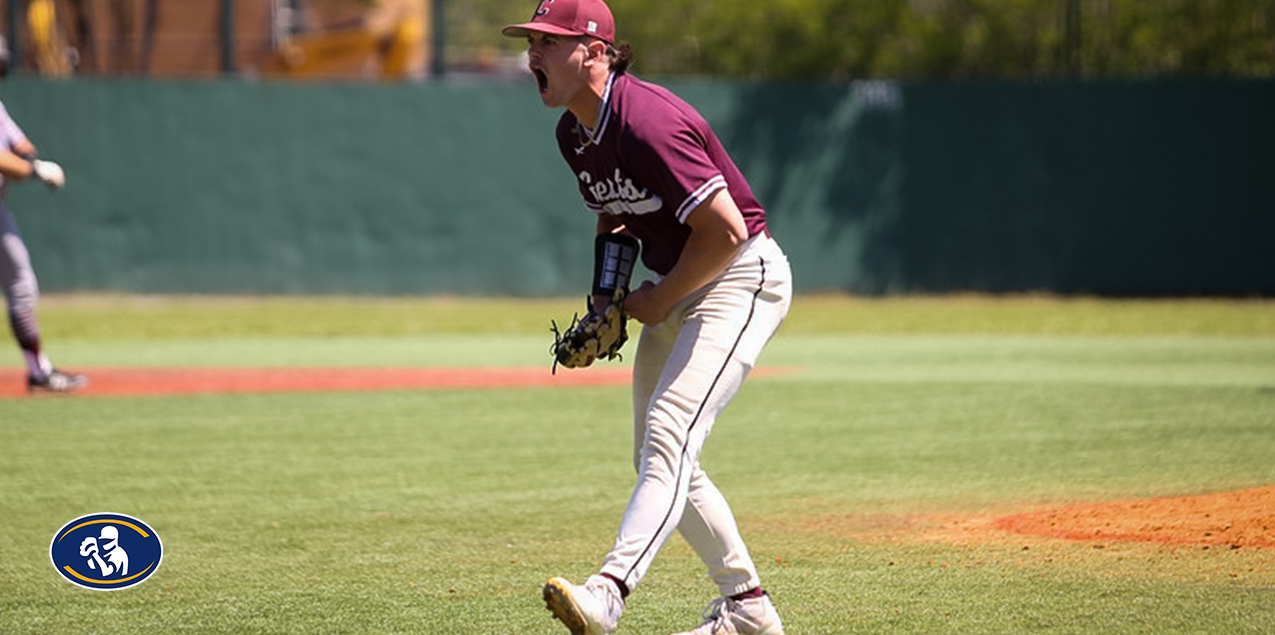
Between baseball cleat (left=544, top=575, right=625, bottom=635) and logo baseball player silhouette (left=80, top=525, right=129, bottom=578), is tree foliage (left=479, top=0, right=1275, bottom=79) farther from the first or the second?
baseball cleat (left=544, top=575, right=625, bottom=635)

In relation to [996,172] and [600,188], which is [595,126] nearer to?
[600,188]

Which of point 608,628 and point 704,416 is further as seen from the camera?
point 704,416

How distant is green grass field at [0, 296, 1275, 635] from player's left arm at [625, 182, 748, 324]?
109cm

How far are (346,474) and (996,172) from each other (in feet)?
49.9

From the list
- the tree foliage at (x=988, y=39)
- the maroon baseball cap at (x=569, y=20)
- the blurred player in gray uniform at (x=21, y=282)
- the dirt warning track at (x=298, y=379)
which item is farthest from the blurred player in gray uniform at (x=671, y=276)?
the tree foliage at (x=988, y=39)

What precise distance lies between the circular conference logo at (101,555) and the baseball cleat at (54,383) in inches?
247

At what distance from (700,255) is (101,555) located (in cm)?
255

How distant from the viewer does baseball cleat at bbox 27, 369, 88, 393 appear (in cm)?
1239

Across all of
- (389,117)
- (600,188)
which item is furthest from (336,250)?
(600,188)

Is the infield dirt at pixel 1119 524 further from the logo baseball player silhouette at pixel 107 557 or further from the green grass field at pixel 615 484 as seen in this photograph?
the logo baseball player silhouette at pixel 107 557

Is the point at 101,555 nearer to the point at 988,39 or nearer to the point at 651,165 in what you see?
the point at 651,165

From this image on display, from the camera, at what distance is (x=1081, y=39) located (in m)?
25.8

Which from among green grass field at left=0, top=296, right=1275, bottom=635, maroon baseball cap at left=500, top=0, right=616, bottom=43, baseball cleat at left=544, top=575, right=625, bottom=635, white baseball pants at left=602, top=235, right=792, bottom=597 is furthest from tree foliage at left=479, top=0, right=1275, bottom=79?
baseball cleat at left=544, top=575, right=625, bottom=635

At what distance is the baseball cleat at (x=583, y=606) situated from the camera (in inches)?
184
